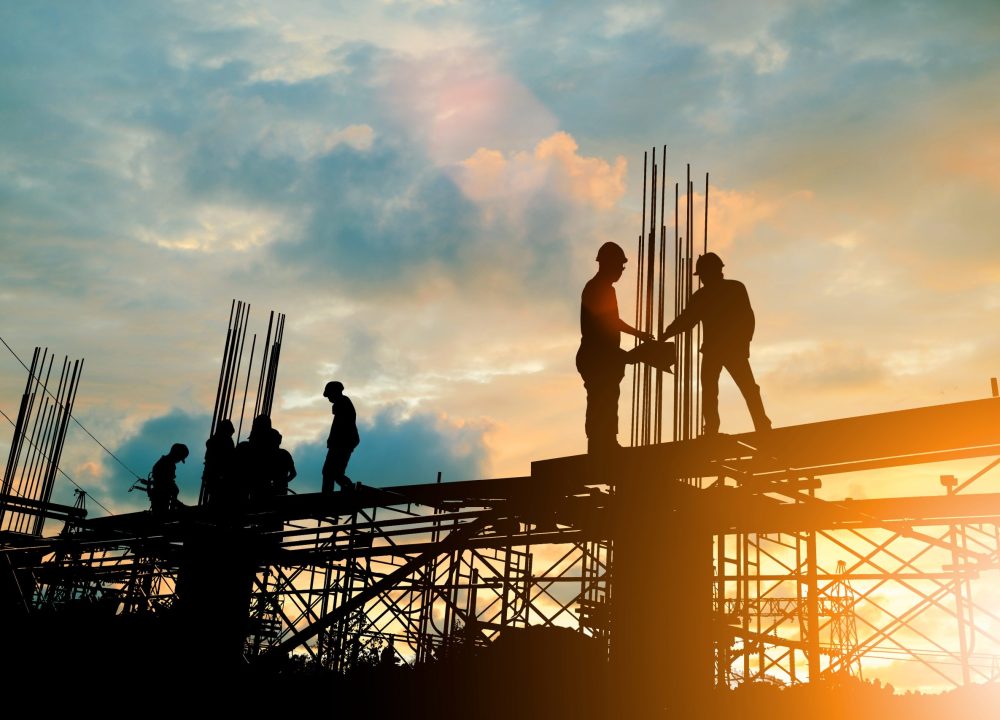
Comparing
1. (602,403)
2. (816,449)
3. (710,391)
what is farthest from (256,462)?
(816,449)

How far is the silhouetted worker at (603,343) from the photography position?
876 cm

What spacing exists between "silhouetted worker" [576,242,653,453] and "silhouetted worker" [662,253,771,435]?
0.62m

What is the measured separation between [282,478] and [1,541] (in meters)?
8.53

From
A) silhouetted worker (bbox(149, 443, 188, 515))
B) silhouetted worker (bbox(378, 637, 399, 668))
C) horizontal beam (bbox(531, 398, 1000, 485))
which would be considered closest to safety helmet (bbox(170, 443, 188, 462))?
silhouetted worker (bbox(149, 443, 188, 515))

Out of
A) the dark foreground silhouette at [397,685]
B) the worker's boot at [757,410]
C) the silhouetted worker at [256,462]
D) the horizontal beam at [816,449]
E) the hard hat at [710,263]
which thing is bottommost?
the dark foreground silhouette at [397,685]

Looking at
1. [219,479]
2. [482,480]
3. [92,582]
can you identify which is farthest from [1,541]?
[482,480]

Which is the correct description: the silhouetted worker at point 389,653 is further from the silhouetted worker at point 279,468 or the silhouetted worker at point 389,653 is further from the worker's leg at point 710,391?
the worker's leg at point 710,391

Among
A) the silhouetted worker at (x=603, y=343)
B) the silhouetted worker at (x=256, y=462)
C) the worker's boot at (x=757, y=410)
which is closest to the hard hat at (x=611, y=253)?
the silhouetted worker at (x=603, y=343)

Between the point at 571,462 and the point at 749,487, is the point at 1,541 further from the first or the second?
the point at 749,487

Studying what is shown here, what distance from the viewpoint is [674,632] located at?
28.8ft

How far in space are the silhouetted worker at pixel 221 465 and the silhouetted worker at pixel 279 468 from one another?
640 mm

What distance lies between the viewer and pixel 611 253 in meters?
8.71

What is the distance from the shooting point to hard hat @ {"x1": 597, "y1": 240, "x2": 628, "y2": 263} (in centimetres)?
871

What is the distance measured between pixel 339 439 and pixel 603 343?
5.62m
